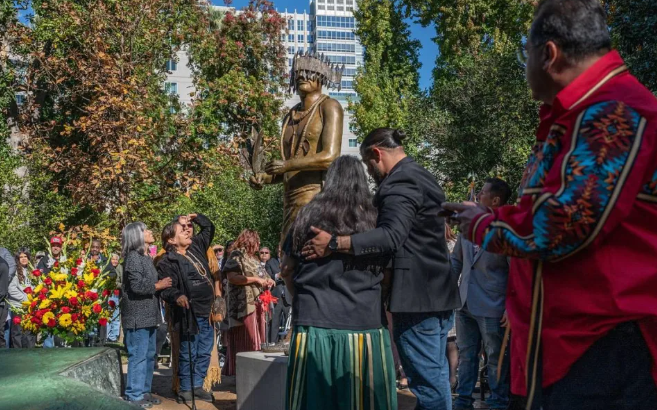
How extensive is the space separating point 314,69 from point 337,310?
278 cm

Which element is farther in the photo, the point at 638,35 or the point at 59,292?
the point at 638,35

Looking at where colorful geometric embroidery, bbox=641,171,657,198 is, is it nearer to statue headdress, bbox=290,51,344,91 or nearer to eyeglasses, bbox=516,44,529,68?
eyeglasses, bbox=516,44,529,68

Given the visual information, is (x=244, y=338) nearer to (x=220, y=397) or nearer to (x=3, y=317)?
(x=220, y=397)

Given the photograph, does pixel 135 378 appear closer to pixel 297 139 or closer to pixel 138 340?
pixel 138 340

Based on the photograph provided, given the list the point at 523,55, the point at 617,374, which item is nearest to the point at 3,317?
the point at 523,55

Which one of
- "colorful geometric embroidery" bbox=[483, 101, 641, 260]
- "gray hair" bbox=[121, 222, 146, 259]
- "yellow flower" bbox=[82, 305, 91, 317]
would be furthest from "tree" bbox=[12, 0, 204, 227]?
"colorful geometric embroidery" bbox=[483, 101, 641, 260]

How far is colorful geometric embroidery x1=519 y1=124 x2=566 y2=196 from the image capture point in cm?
224

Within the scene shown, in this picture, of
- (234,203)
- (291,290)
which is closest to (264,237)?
(234,203)

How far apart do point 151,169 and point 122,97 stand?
2.50 metres

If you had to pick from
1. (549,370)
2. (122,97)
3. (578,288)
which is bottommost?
(549,370)

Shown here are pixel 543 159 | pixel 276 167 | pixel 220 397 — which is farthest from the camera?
pixel 220 397

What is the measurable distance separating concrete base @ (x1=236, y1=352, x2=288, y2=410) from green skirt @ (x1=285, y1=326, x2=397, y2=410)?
2.13m

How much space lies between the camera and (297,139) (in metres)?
6.34

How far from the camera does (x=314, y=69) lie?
6391 mm
